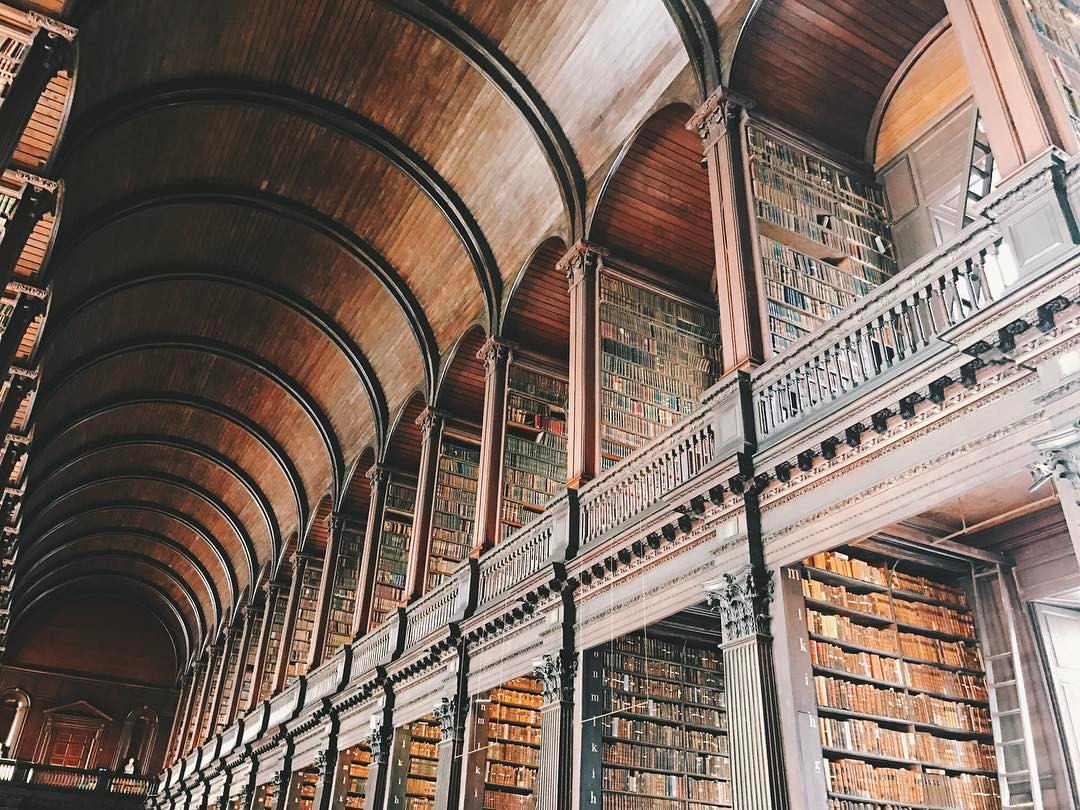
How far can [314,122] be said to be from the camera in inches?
Result: 418

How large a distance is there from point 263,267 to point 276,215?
1.47 meters

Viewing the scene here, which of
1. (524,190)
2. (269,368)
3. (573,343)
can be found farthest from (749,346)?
(269,368)

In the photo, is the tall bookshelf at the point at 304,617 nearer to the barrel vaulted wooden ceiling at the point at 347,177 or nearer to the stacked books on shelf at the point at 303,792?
the barrel vaulted wooden ceiling at the point at 347,177

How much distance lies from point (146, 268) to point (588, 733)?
996cm

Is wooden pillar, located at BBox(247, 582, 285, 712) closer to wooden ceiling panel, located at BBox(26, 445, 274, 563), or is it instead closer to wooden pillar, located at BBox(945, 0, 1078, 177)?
wooden ceiling panel, located at BBox(26, 445, 274, 563)

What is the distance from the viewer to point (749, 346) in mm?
6250

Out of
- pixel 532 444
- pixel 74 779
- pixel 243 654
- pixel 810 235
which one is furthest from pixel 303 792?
pixel 74 779

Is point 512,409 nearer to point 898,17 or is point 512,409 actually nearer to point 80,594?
point 898,17

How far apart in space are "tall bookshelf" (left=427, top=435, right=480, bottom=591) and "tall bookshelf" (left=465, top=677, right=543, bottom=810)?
2738 millimetres

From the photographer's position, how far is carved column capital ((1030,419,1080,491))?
3.83 metres

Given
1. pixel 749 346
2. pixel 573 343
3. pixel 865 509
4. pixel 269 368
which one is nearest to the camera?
pixel 865 509

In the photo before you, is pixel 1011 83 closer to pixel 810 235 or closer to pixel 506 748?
pixel 810 235

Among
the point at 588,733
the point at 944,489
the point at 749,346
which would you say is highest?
the point at 749,346

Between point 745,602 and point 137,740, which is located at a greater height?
point 137,740
